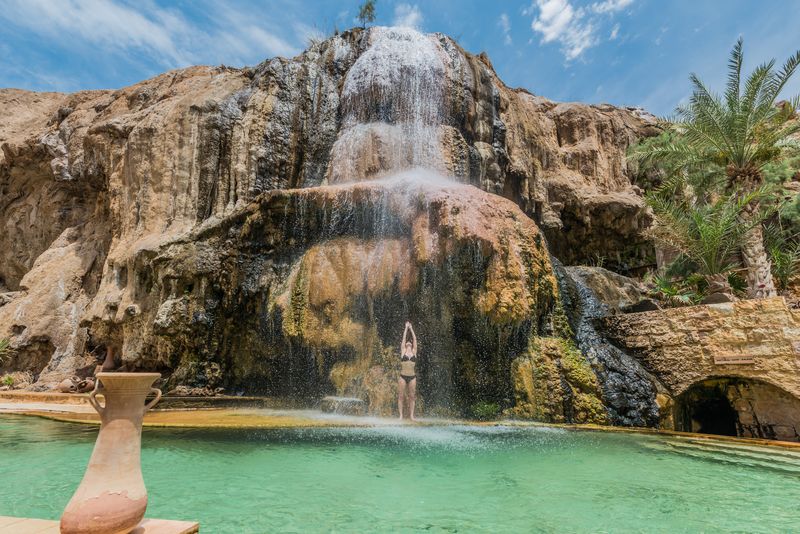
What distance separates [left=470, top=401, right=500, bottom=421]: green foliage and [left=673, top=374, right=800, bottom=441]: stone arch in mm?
3515

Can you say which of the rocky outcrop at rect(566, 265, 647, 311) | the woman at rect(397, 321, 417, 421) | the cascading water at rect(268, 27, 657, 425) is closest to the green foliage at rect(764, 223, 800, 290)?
the rocky outcrop at rect(566, 265, 647, 311)

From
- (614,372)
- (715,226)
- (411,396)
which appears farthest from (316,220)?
(715,226)

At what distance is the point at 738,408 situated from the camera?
925cm

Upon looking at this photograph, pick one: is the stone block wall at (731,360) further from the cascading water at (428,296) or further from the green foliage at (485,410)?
the green foliage at (485,410)

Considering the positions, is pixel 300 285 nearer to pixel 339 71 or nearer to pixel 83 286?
pixel 339 71

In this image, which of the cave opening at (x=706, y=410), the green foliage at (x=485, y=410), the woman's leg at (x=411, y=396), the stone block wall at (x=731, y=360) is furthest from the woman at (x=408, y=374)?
the cave opening at (x=706, y=410)

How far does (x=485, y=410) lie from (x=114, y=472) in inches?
320

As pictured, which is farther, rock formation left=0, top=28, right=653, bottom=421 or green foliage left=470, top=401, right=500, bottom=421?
rock formation left=0, top=28, right=653, bottom=421

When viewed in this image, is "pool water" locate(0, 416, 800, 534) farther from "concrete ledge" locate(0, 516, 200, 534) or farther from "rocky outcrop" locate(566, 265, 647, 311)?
"rocky outcrop" locate(566, 265, 647, 311)

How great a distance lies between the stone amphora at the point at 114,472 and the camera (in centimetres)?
247

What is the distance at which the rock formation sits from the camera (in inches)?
411

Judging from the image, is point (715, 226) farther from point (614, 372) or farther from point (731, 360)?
point (614, 372)

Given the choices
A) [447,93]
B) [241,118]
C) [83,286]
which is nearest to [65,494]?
[241,118]

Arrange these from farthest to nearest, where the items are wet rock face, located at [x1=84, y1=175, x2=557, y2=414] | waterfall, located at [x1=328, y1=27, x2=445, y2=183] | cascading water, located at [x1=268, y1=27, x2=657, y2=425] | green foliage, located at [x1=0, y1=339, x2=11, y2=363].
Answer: green foliage, located at [x1=0, y1=339, x2=11, y2=363], waterfall, located at [x1=328, y1=27, x2=445, y2=183], wet rock face, located at [x1=84, y1=175, x2=557, y2=414], cascading water, located at [x1=268, y1=27, x2=657, y2=425]
